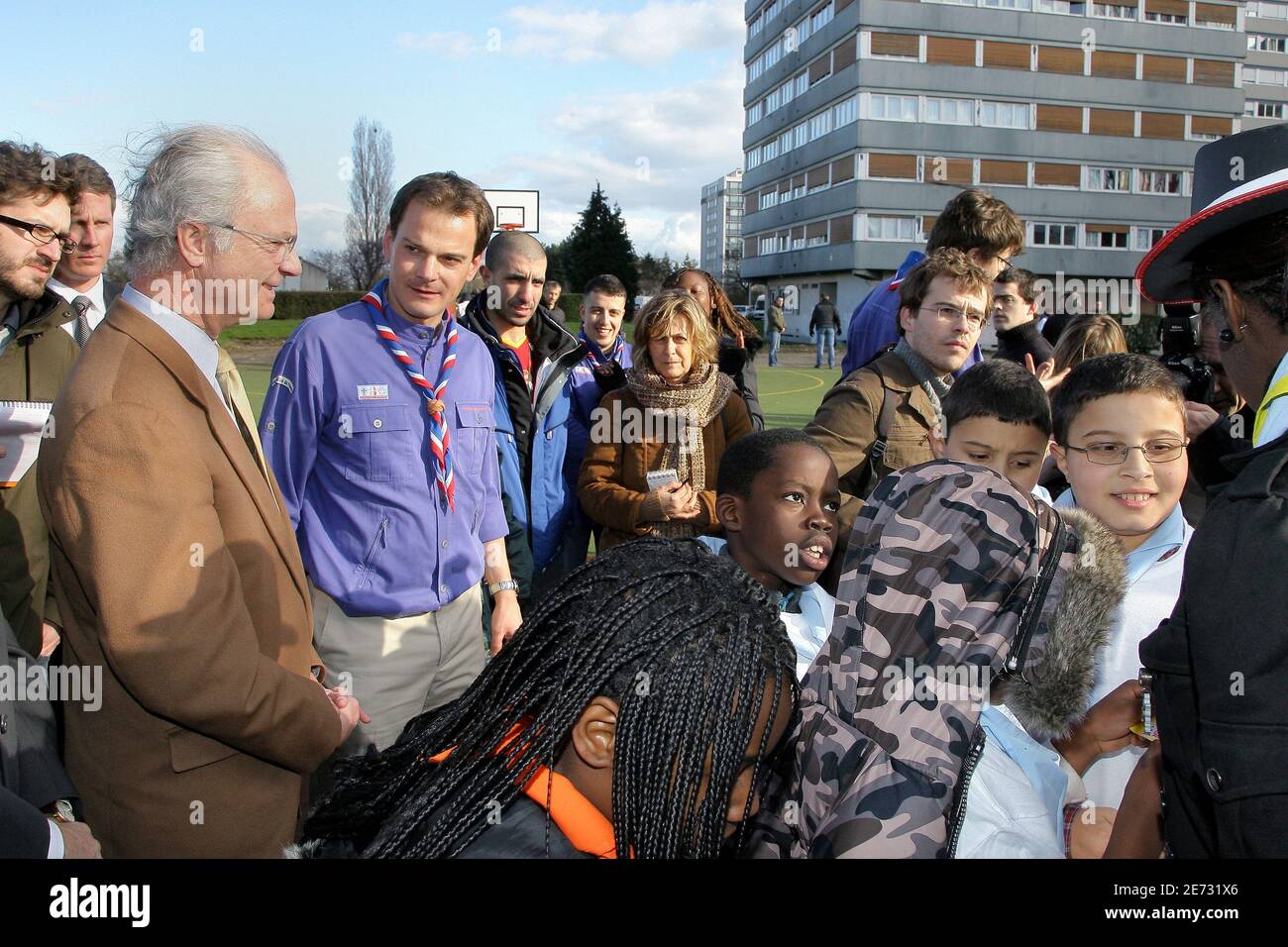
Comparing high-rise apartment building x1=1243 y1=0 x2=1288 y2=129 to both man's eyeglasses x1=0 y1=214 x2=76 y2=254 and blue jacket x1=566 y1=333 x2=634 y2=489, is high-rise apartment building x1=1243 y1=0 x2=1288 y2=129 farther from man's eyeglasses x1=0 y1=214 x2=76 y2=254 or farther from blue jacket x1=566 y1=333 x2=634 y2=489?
man's eyeglasses x1=0 y1=214 x2=76 y2=254

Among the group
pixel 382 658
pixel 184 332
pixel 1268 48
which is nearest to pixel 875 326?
pixel 382 658

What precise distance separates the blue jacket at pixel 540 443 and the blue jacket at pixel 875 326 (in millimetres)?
1500

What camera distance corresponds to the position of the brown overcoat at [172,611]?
5.94 feet

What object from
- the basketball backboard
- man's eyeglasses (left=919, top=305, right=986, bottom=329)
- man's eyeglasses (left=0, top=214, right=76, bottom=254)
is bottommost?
man's eyeglasses (left=919, top=305, right=986, bottom=329)

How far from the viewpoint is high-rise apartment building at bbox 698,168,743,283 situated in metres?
116

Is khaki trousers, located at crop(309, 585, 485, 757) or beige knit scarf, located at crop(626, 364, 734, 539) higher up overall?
beige knit scarf, located at crop(626, 364, 734, 539)

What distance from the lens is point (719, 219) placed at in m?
124

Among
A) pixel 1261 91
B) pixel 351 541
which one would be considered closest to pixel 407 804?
pixel 351 541

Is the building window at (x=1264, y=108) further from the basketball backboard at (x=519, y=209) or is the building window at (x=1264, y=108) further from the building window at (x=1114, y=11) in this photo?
the basketball backboard at (x=519, y=209)

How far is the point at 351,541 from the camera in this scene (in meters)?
3.04

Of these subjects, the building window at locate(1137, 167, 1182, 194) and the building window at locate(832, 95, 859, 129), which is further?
the building window at locate(1137, 167, 1182, 194)

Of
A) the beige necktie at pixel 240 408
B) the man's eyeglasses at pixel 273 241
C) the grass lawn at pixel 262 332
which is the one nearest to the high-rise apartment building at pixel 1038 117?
the grass lawn at pixel 262 332

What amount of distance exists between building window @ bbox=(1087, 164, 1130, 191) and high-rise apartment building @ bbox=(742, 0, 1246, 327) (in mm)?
81

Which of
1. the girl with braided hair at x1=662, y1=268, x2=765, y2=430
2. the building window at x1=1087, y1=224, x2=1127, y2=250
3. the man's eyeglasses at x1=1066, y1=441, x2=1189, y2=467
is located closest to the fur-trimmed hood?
the man's eyeglasses at x1=1066, y1=441, x2=1189, y2=467
